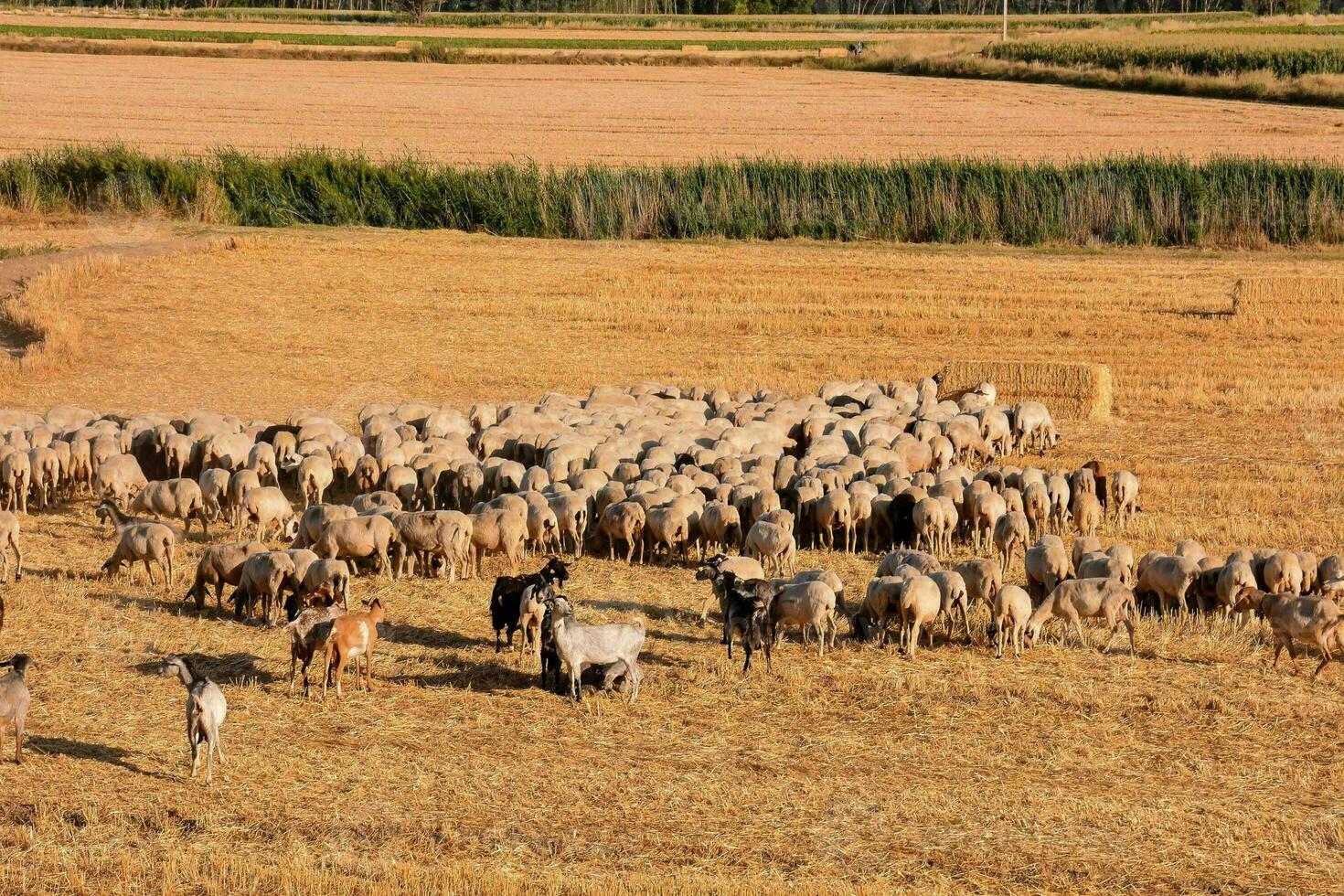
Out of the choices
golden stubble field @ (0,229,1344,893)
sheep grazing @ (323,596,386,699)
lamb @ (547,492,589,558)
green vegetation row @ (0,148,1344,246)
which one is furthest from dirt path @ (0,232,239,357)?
sheep grazing @ (323,596,386,699)

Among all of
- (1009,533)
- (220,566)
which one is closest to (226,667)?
(220,566)

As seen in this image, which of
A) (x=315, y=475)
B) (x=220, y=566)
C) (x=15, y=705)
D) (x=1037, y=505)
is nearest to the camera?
(x=15, y=705)

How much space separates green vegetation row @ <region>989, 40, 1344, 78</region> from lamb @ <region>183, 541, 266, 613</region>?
199 ft

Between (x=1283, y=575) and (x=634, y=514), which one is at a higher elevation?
(x=634, y=514)

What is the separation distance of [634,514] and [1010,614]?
451 cm

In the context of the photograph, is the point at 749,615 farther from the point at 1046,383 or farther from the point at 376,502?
the point at 1046,383

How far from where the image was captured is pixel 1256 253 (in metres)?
36.6

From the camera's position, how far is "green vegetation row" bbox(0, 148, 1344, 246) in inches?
1485

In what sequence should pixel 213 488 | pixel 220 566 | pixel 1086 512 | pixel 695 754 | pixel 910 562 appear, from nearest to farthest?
pixel 695 754, pixel 220 566, pixel 910 562, pixel 213 488, pixel 1086 512

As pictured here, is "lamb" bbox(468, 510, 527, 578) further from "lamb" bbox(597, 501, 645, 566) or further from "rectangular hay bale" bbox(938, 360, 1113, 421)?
"rectangular hay bale" bbox(938, 360, 1113, 421)

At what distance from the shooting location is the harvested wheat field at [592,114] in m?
50.1

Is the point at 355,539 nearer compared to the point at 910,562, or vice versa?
the point at 910,562

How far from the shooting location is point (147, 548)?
15.6 metres

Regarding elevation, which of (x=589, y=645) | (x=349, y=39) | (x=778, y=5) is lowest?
(x=589, y=645)
